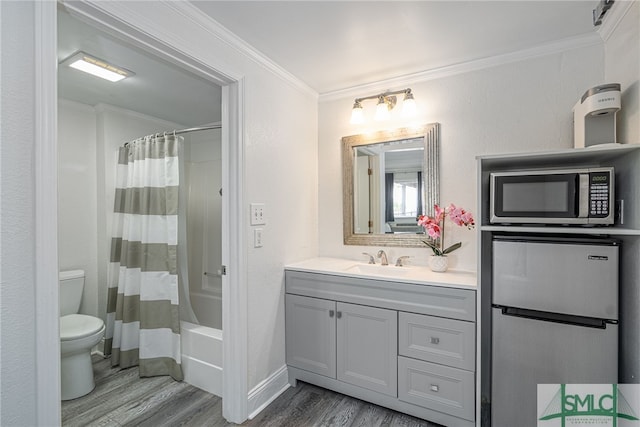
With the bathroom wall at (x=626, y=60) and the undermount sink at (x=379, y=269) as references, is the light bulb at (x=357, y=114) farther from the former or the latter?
the bathroom wall at (x=626, y=60)

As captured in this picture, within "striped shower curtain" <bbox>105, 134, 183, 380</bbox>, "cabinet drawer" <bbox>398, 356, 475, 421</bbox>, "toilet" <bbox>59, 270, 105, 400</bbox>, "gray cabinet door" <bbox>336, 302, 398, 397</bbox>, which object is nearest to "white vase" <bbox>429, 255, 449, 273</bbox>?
"gray cabinet door" <bbox>336, 302, 398, 397</bbox>

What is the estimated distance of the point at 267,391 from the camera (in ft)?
6.74

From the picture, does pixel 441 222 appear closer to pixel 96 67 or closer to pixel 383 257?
pixel 383 257

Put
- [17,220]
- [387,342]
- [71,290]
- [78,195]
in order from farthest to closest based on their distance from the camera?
[78,195]
[71,290]
[387,342]
[17,220]

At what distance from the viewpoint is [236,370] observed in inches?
72.5

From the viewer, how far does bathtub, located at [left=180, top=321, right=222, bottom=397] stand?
7.07 feet

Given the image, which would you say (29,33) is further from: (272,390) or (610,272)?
(610,272)

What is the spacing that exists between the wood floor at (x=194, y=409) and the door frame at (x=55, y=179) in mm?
210

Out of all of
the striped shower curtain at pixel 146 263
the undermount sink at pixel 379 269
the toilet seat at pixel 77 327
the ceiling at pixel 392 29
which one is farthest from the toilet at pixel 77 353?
the ceiling at pixel 392 29

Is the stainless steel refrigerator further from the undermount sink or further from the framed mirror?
the framed mirror

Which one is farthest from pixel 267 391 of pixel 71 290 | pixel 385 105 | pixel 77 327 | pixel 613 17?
pixel 613 17

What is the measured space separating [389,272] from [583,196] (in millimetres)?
1190

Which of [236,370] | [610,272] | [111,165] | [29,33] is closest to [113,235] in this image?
[111,165]

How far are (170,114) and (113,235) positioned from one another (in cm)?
130
